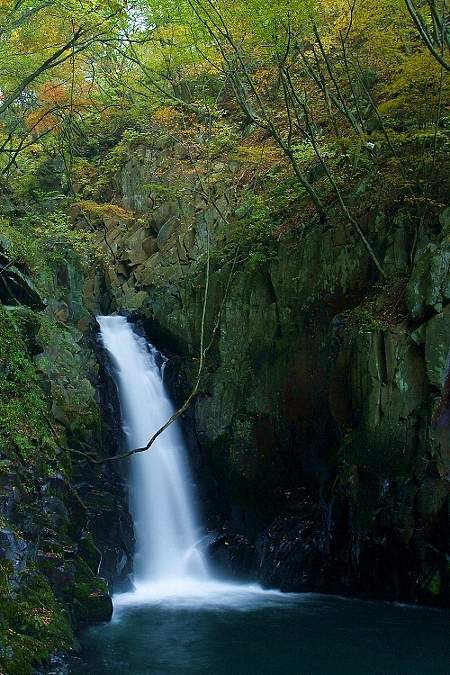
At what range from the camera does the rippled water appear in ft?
23.9

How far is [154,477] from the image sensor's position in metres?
12.1

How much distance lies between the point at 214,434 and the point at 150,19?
24.4 ft

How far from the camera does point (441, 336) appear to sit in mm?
9016

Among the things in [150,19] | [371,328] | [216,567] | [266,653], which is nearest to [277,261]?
[371,328]

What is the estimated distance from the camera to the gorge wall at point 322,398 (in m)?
9.23

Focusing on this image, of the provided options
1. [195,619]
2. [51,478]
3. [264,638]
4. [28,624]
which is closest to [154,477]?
[195,619]

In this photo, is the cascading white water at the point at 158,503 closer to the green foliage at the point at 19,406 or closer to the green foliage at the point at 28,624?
the green foliage at the point at 28,624

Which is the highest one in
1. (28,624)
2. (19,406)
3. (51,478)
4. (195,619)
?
(19,406)

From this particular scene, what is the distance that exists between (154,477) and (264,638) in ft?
14.7

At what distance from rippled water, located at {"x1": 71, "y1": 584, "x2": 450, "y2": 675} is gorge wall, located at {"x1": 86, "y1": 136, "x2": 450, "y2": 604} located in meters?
0.78

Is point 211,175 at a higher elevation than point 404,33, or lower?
lower

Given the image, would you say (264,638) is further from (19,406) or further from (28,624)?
(19,406)

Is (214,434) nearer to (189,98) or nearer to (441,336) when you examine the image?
(441,336)

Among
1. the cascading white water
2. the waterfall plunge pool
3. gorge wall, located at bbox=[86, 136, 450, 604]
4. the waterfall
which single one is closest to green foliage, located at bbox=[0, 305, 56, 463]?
the waterfall plunge pool
